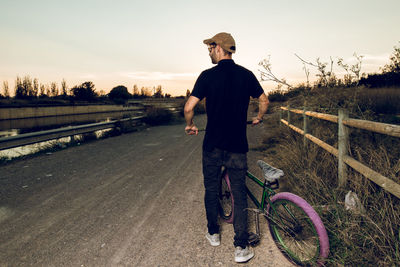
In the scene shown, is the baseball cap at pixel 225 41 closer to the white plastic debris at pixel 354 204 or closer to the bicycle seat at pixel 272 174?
the bicycle seat at pixel 272 174

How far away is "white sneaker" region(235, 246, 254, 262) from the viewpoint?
262 cm

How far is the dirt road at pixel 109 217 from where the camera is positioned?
277cm

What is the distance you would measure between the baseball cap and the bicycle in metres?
1.29

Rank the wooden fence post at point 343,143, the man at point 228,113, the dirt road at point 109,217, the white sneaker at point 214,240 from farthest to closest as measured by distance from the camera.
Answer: the wooden fence post at point 343,143
the white sneaker at point 214,240
the dirt road at point 109,217
the man at point 228,113

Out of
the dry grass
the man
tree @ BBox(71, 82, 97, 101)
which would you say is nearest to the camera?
the dry grass

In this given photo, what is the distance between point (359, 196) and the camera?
3.06 meters

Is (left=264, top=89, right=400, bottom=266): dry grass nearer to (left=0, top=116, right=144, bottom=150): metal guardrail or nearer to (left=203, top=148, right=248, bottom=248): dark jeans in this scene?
(left=203, top=148, right=248, bottom=248): dark jeans

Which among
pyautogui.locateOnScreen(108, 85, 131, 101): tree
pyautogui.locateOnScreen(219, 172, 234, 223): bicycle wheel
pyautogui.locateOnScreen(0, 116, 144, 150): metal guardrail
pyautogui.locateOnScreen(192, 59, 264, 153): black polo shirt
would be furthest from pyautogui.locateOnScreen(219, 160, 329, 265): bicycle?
pyautogui.locateOnScreen(108, 85, 131, 101): tree

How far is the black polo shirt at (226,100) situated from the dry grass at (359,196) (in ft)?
3.96

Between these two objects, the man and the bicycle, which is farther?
the man

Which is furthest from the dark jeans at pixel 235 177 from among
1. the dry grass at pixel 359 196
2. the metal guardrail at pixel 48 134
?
the metal guardrail at pixel 48 134

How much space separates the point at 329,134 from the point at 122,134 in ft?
32.8

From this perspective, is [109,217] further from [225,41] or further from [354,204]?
[354,204]

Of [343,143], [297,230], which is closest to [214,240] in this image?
[297,230]
